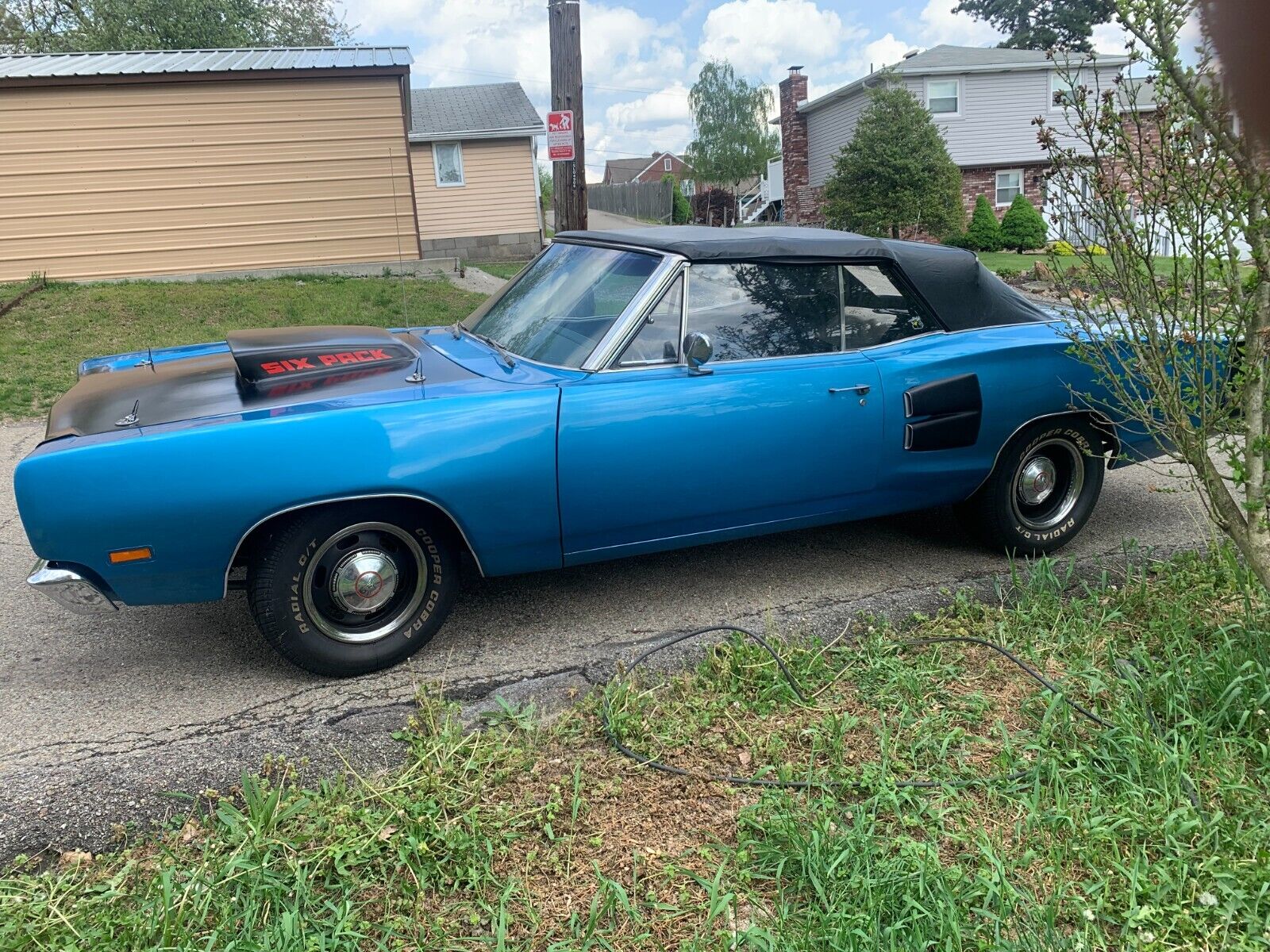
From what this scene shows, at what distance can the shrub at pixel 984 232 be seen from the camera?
23781 millimetres

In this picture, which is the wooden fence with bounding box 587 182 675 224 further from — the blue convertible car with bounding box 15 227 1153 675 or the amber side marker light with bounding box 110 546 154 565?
the amber side marker light with bounding box 110 546 154 565

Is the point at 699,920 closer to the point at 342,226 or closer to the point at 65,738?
the point at 65,738

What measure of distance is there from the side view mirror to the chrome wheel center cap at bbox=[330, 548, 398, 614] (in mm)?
1284

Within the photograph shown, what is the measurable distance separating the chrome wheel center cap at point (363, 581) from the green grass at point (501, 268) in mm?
13023

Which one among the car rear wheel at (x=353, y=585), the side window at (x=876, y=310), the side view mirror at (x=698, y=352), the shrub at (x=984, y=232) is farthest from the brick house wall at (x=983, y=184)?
the car rear wheel at (x=353, y=585)

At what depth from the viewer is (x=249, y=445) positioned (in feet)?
10.1

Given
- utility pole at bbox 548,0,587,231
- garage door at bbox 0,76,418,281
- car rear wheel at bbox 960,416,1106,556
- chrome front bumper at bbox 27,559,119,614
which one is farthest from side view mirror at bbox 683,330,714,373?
garage door at bbox 0,76,418,281

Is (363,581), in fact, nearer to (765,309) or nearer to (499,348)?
(499,348)

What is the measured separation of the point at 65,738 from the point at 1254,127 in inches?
132

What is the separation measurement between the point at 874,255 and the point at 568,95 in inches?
155

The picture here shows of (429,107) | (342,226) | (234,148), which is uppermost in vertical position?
(429,107)

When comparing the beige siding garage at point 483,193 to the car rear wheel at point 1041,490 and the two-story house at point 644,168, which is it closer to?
the car rear wheel at point 1041,490

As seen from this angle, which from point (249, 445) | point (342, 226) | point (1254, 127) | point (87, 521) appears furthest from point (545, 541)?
point (342, 226)

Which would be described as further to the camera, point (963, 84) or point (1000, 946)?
point (963, 84)
